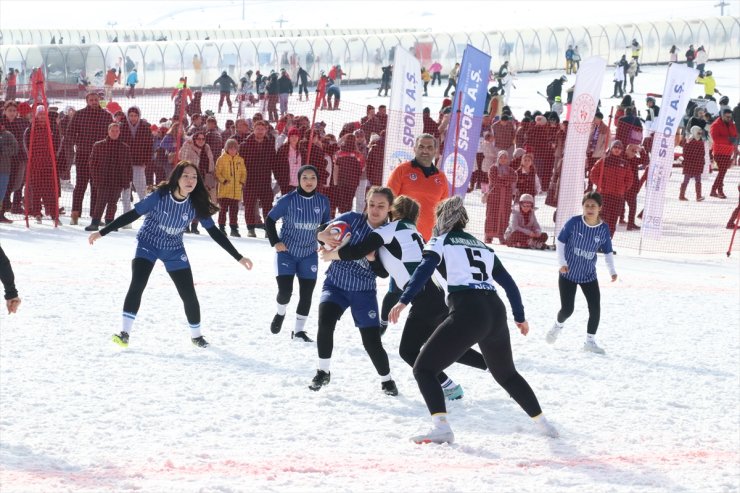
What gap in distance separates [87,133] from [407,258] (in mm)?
9093

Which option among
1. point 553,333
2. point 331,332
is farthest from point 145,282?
point 553,333

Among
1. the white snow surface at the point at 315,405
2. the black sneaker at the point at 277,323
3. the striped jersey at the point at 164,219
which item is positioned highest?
the striped jersey at the point at 164,219

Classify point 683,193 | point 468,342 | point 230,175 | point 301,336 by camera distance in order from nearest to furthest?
point 468,342 < point 301,336 < point 230,175 < point 683,193

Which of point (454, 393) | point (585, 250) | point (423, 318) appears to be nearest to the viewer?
point (423, 318)

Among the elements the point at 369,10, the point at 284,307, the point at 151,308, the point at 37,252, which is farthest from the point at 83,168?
the point at 369,10

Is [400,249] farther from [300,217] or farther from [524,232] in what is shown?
[524,232]

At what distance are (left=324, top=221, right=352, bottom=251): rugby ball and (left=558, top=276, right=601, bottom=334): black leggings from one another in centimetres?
278

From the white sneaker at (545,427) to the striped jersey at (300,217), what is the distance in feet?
9.20

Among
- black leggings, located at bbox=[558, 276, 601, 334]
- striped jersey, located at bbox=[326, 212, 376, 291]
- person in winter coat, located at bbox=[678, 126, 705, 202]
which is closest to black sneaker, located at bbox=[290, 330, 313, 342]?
striped jersey, located at bbox=[326, 212, 376, 291]

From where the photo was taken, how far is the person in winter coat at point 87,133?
1509 cm

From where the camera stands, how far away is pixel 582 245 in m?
9.22

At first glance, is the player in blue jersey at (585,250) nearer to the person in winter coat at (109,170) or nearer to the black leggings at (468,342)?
the black leggings at (468,342)

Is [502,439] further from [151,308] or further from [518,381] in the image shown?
[151,308]

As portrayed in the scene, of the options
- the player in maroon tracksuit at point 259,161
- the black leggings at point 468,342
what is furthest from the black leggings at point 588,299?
the player in maroon tracksuit at point 259,161
